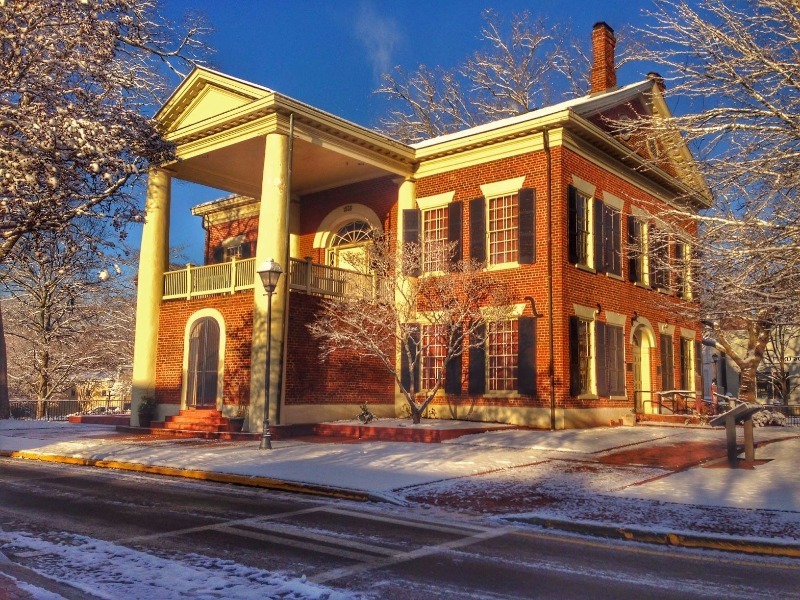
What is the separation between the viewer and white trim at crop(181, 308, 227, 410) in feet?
66.0

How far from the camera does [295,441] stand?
17328mm

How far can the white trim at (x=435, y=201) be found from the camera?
2194cm

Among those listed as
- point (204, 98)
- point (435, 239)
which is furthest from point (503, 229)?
point (204, 98)

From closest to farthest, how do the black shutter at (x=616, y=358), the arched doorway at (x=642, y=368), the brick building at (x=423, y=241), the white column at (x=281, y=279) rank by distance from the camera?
the white column at (x=281, y=279), the brick building at (x=423, y=241), the black shutter at (x=616, y=358), the arched doorway at (x=642, y=368)

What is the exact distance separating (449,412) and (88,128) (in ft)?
43.7

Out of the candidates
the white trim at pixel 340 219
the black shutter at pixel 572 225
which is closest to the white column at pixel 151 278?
the white trim at pixel 340 219

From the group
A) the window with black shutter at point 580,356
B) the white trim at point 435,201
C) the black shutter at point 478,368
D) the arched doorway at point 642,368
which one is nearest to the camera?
the window with black shutter at point 580,356

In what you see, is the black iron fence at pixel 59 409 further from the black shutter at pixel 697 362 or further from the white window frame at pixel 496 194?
the black shutter at pixel 697 362

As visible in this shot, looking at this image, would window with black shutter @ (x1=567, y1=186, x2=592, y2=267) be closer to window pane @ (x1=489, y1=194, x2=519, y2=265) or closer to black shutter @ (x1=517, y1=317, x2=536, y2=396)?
window pane @ (x1=489, y1=194, x2=519, y2=265)

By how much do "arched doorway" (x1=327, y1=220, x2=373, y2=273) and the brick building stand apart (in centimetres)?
7

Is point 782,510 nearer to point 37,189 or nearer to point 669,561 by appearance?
point 669,561

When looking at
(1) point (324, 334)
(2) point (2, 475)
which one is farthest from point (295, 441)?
(2) point (2, 475)

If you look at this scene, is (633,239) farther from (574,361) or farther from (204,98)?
(204,98)

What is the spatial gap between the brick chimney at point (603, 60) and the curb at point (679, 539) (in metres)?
19.8
